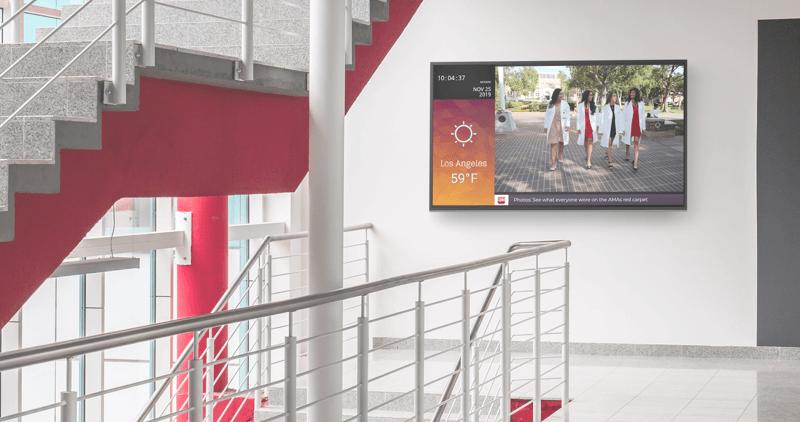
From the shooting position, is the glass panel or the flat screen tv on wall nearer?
the glass panel

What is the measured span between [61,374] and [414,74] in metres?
3.28

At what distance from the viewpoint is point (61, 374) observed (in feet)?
15.6

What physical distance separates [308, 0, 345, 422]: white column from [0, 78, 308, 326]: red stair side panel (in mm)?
357

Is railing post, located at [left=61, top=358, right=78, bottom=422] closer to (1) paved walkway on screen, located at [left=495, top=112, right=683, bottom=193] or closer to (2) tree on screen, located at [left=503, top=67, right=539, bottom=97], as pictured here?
(1) paved walkway on screen, located at [left=495, top=112, right=683, bottom=193]

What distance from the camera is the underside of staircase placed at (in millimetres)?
2105

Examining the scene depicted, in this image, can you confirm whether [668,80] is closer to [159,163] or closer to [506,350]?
[506,350]

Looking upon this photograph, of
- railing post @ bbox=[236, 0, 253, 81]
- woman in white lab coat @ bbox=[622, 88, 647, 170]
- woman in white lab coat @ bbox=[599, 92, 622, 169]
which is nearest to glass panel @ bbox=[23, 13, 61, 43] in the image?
railing post @ bbox=[236, 0, 253, 81]

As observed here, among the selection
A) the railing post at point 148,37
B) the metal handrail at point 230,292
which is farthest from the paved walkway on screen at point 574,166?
the railing post at point 148,37

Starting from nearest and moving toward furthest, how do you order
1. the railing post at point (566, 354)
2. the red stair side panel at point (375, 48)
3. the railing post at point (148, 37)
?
the railing post at point (148, 37)
the red stair side panel at point (375, 48)
the railing post at point (566, 354)

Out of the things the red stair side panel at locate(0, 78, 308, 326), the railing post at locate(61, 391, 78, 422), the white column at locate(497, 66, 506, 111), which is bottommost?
the railing post at locate(61, 391, 78, 422)

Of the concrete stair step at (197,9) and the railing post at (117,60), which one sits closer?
the railing post at (117,60)

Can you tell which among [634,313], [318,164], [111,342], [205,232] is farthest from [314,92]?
[634,313]

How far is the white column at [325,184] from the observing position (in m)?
2.61

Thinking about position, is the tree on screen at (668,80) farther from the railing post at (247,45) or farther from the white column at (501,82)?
the railing post at (247,45)
